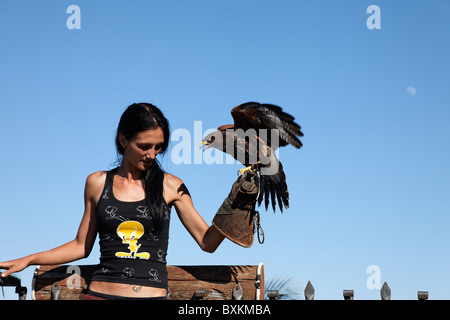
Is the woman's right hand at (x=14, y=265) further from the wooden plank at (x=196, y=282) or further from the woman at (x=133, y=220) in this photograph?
the wooden plank at (x=196, y=282)

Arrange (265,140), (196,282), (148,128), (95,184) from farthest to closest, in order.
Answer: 1. (265,140)
2. (196,282)
3. (95,184)
4. (148,128)

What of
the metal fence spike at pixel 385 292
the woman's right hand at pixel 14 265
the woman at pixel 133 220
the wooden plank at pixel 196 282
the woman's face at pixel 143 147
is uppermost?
the woman's face at pixel 143 147

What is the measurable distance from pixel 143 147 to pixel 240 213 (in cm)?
84

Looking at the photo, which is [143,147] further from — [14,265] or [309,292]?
[309,292]

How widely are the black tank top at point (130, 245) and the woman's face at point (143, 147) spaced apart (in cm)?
28

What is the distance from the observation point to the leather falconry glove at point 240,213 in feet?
12.0

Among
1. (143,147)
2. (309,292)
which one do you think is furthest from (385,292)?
(143,147)

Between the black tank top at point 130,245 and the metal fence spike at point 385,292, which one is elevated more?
the black tank top at point 130,245

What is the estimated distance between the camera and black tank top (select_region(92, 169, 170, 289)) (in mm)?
3326

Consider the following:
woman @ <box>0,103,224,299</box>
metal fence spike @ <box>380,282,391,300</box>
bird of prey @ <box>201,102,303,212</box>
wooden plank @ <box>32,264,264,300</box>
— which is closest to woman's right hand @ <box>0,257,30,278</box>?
woman @ <box>0,103,224,299</box>

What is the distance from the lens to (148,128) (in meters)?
3.49

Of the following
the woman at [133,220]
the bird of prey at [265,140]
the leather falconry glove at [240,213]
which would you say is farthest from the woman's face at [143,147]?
the bird of prey at [265,140]

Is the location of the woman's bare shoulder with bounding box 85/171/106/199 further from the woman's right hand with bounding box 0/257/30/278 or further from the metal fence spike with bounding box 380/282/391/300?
the metal fence spike with bounding box 380/282/391/300
